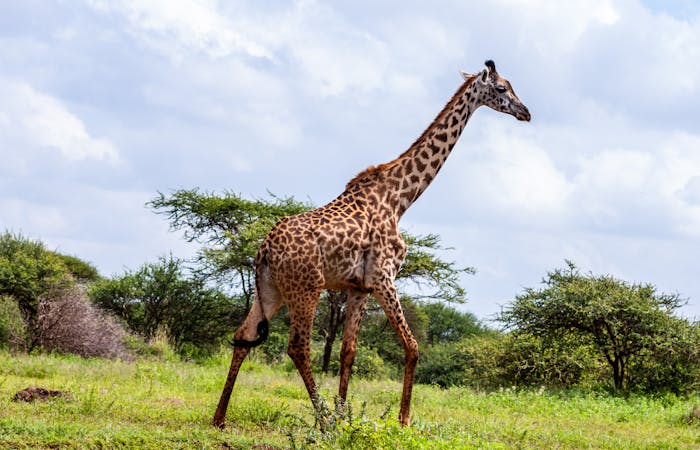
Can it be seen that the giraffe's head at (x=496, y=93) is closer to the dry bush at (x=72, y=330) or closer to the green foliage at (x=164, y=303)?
the dry bush at (x=72, y=330)

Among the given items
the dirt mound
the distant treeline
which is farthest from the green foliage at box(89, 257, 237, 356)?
the dirt mound

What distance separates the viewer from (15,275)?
2133cm

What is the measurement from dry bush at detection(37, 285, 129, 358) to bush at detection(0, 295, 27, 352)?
30.4 inches

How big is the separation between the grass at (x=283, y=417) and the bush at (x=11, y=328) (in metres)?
3.96

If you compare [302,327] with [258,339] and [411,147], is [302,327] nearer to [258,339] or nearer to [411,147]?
[258,339]

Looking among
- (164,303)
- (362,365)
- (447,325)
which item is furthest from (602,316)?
(447,325)

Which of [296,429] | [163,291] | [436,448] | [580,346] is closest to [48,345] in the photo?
[163,291]

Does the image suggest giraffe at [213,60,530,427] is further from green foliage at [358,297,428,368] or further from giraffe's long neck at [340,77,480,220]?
green foliage at [358,297,428,368]

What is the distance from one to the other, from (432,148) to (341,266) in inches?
83.1

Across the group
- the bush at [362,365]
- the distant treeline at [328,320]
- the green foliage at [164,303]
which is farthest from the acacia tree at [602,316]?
the green foliage at [164,303]

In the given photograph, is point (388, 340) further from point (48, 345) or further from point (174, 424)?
point (174, 424)

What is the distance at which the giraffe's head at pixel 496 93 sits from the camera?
402 inches

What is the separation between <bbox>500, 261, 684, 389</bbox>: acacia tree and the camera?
18.3m

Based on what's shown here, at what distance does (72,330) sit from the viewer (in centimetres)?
2070
